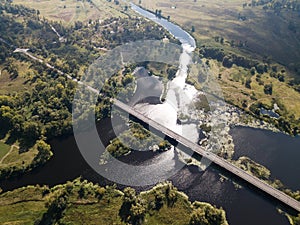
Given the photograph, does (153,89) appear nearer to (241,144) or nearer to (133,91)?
(133,91)

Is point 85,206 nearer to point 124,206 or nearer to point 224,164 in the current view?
point 124,206

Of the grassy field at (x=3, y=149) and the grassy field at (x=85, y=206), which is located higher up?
the grassy field at (x=85, y=206)

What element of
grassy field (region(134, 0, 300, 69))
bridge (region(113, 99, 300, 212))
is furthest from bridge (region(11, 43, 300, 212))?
grassy field (region(134, 0, 300, 69))

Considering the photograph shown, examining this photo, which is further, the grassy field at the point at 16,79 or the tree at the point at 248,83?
the tree at the point at 248,83

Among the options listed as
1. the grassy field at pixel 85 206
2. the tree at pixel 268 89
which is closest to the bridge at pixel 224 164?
the grassy field at pixel 85 206

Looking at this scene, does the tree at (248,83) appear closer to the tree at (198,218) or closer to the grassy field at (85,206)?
the grassy field at (85,206)

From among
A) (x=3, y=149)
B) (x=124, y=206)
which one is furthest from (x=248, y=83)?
(x=3, y=149)

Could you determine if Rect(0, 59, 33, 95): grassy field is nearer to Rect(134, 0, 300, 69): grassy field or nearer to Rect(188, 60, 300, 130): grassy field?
Rect(188, 60, 300, 130): grassy field
